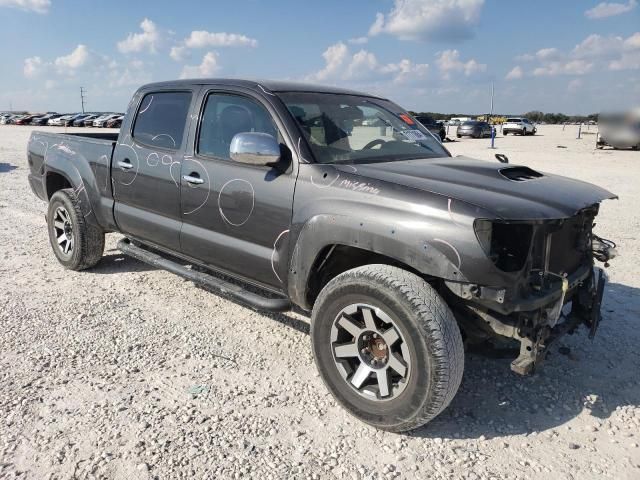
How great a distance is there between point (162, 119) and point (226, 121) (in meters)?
0.82

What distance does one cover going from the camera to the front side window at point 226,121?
12.0 ft

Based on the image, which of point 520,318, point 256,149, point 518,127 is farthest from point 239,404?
point 518,127

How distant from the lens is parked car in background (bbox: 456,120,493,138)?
1367 inches

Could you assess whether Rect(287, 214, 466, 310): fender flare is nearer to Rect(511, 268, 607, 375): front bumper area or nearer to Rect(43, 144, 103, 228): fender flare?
Rect(511, 268, 607, 375): front bumper area

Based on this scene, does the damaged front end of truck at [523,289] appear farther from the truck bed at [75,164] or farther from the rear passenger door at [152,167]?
the truck bed at [75,164]

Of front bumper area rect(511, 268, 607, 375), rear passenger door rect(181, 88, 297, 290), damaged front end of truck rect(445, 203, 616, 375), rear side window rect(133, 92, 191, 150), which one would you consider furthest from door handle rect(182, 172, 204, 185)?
front bumper area rect(511, 268, 607, 375)

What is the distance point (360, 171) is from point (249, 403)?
154 centimetres

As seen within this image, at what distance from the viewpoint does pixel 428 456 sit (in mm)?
2715

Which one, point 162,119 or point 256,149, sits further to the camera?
point 162,119

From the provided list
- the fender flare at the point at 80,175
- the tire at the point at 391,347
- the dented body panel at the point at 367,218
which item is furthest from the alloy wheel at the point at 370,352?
the fender flare at the point at 80,175

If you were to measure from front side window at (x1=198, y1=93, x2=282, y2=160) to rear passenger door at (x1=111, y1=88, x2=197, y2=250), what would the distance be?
0.75ft

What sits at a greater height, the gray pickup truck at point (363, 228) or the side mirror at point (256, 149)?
the side mirror at point (256, 149)

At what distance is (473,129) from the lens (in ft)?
114

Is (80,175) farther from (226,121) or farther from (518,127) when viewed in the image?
(518,127)
